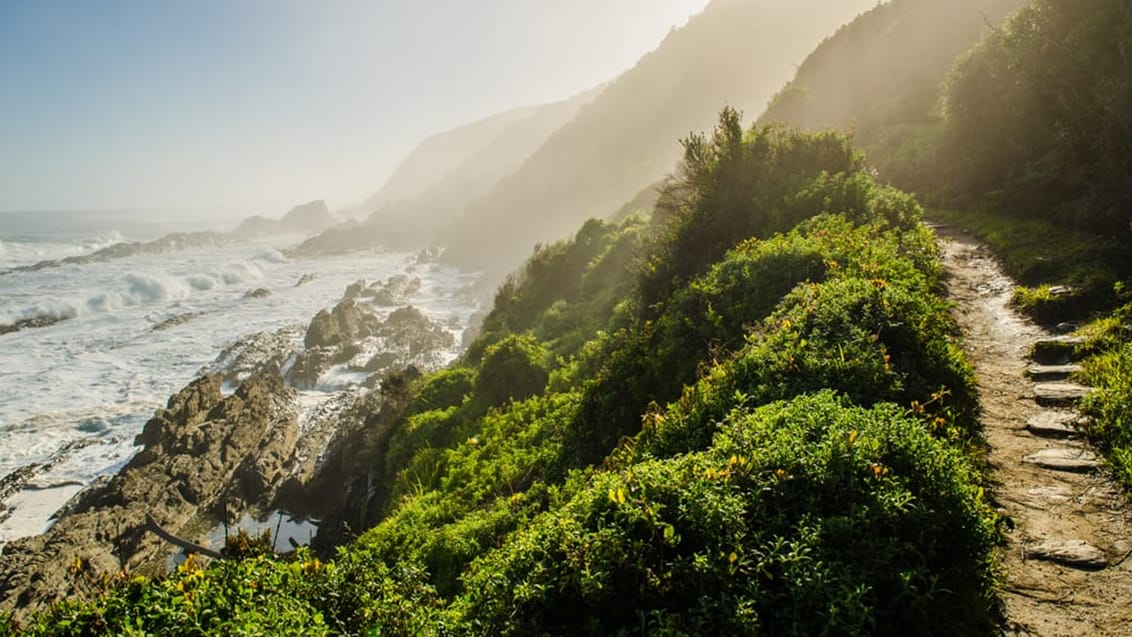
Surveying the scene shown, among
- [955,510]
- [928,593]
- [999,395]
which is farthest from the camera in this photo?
[999,395]

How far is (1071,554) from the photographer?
13.9 ft

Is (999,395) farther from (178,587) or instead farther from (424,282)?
(424,282)

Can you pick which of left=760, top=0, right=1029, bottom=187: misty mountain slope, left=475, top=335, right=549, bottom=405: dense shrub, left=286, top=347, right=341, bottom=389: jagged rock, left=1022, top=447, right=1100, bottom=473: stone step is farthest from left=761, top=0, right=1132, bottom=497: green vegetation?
left=286, top=347, right=341, bottom=389: jagged rock

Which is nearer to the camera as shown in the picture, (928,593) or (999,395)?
(928,593)

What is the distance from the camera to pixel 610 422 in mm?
9602

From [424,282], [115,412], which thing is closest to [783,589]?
[115,412]

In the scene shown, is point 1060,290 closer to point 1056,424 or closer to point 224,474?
point 1056,424

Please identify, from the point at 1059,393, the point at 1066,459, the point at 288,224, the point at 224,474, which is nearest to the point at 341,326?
the point at 224,474

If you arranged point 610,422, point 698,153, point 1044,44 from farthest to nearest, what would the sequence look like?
point 698,153 → point 1044,44 → point 610,422

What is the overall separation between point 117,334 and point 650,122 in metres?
99.4

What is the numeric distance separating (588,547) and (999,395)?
5661 millimetres

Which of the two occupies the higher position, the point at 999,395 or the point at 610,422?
the point at 999,395

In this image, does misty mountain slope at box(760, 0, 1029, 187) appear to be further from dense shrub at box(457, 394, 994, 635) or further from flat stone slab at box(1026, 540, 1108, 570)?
dense shrub at box(457, 394, 994, 635)

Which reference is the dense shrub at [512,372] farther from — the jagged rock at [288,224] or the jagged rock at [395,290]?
the jagged rock at [288,224]
